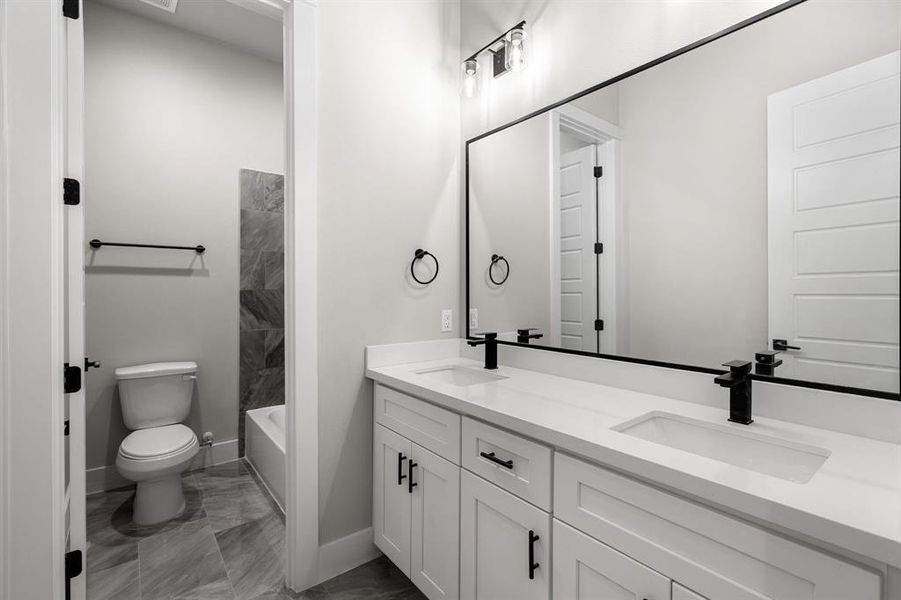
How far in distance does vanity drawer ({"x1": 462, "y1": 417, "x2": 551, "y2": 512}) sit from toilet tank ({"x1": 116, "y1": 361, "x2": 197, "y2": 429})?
2.11 meters

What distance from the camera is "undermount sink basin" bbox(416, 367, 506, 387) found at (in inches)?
72.0

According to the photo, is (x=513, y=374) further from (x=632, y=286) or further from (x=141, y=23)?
(x=141, y=23)

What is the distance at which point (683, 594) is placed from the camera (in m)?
0.81

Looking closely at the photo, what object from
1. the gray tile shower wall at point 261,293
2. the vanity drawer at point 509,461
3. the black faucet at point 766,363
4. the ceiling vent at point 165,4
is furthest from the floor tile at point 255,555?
the ceiling vent at point 165,4

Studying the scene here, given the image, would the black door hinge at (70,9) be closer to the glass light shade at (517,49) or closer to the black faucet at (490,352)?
the glass light shade at (517,49)

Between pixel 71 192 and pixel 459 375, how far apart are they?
1.54 metres

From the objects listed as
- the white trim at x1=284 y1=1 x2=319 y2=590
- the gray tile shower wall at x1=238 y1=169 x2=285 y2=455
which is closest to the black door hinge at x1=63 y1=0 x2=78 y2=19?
the white trim at x1=284 y1=1 x2=319 y2=590

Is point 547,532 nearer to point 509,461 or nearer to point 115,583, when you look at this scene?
point 509,461

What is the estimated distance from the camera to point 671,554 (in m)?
0.83

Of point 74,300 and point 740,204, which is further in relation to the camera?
point 74,300

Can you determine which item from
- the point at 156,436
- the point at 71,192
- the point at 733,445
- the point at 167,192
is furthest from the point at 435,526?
the point at 167,192

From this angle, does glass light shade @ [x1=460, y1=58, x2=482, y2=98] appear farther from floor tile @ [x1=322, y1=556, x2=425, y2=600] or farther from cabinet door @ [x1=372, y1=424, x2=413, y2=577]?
floor tile @ [x1=322, y1=556, x2=425, y2=600]

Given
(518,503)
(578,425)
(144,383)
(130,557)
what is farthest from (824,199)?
(144,383)

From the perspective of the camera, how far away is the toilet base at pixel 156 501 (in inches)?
85.0
